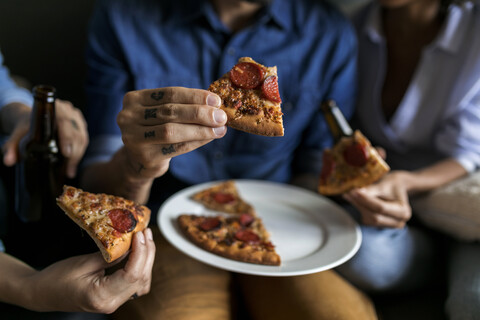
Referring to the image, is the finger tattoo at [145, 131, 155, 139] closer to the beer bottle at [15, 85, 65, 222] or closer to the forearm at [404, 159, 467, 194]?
the beer bottle at [15, 85, 65, 222]

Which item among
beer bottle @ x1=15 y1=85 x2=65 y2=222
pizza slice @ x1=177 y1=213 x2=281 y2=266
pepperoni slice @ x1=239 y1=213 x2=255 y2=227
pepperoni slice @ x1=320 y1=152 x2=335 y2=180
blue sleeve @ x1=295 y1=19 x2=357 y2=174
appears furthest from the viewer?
blue sleeve @ x1=295 y1=19 x2=357 y2=174

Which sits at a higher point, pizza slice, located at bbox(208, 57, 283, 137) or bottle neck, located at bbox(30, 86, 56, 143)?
pizza slice, located at bbox(208, 57, 283, 137)

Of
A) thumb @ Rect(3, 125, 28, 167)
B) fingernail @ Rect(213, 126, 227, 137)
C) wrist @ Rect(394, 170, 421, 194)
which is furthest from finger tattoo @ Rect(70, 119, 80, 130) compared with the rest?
wrist @ Rect(394, 170, 421, 194)

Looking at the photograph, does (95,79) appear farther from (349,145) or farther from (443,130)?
(443,130)

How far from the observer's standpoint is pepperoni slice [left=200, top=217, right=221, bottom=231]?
3.44 ft

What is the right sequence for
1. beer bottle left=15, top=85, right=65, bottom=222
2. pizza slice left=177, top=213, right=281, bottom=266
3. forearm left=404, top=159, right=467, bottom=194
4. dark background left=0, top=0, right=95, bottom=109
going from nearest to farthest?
beer bottle left=15, top=85, right=65, bottom=222, pizza slice left=177, top=213, right=281, bottom=266, forearm left=404, top=159, right=467, bottom=194, dark background left=0, top=0, right=95, bottom=109

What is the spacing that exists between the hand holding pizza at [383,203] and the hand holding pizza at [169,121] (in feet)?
1.93

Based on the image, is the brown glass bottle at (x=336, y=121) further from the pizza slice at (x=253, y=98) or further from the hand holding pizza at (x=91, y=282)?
the hand holding pizza at (x=91, y=282)

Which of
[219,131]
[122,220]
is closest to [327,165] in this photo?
[219,131]

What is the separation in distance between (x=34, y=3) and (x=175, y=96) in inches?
48.2

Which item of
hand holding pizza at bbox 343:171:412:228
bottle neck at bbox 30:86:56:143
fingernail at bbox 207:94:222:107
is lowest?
hand holding pizza at bbox 343:171:412:228

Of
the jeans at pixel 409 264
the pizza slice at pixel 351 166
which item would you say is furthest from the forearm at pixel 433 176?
the pizza slice at pixel 351 166

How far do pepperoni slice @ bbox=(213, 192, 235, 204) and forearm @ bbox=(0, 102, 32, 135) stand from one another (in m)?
0.56

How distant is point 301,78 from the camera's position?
1408mm
